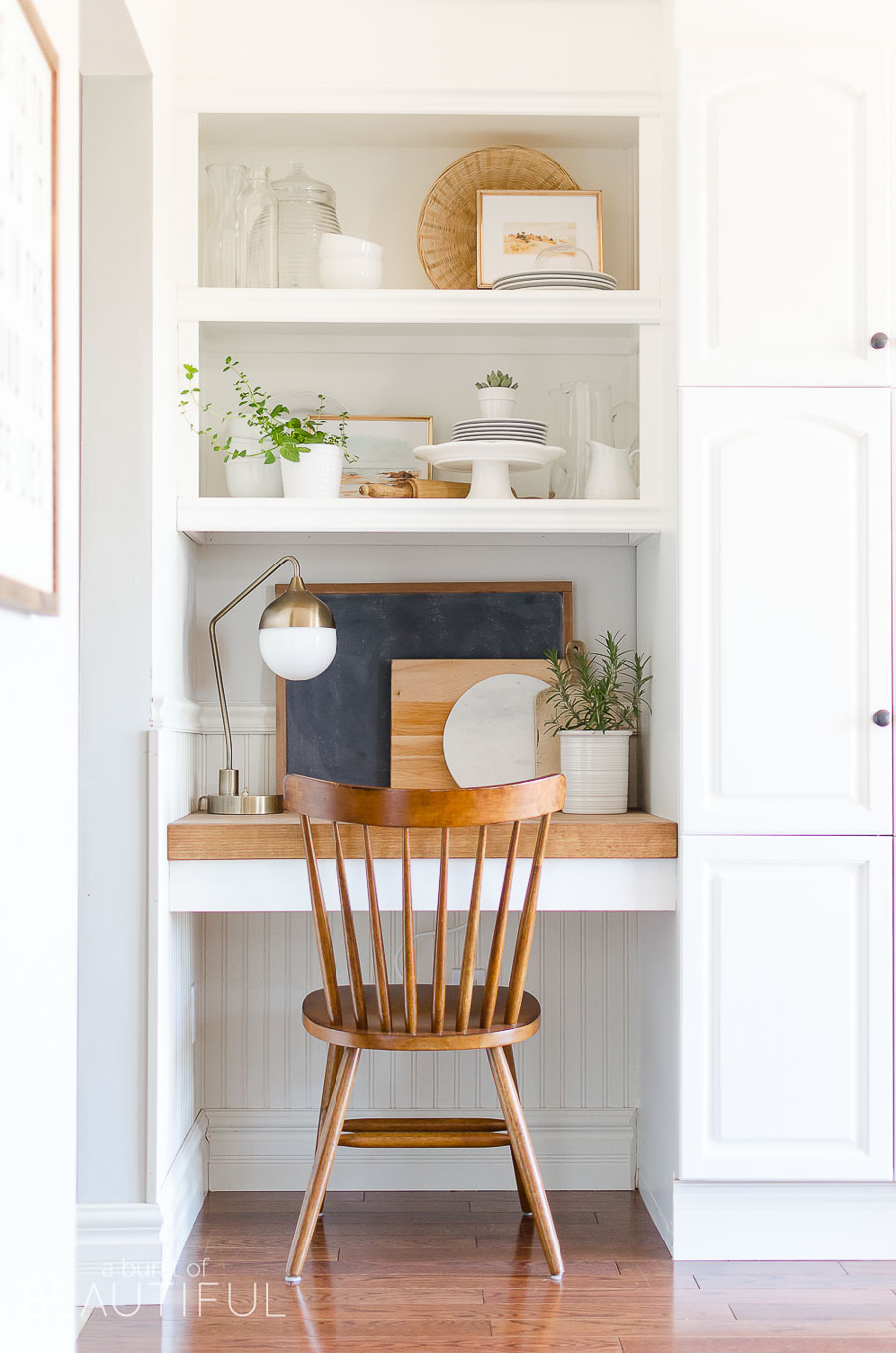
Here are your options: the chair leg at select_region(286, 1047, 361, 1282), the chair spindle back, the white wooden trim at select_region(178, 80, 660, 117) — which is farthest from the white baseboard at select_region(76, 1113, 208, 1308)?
the white wooden trim at select_region(178, 80, 660, 117)

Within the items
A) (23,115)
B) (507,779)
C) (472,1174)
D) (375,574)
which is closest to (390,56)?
(375,574)

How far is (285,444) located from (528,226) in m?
0.77

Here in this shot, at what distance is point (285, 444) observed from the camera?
7.97 feet

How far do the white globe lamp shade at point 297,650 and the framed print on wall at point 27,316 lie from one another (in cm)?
96

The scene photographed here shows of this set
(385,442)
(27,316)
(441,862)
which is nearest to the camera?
(27,316)

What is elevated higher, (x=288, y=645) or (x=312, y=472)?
(x=312, y=472)

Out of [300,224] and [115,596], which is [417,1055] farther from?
[300,224]

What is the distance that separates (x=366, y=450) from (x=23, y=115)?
143 centimetres

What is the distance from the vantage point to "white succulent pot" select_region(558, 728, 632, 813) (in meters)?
2.46

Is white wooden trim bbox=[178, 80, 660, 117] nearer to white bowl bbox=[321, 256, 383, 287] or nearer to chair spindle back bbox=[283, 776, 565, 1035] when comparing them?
white bowl bbox=[321, 256, 383, 287]

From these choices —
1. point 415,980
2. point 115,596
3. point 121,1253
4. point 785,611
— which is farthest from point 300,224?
point 121,1253

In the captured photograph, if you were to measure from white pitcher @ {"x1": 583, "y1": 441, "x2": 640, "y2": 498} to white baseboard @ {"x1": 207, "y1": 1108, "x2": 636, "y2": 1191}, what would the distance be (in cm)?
143

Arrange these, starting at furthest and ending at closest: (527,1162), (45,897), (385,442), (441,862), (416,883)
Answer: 1. (385,442)
2. (416,883)
3. (527,1162)
4. (441,862)
5. (45,897)

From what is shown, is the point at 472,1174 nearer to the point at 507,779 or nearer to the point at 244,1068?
the point at 244,1068
